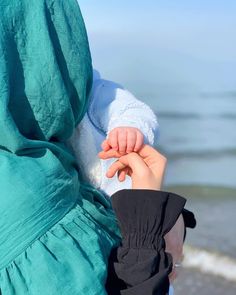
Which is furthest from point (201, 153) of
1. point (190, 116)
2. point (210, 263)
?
point (210, 263)

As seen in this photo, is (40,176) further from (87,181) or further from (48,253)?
(87,181)

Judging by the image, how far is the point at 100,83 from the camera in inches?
60.9

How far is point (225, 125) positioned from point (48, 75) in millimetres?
7574

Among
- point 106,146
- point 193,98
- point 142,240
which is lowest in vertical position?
point 193,98

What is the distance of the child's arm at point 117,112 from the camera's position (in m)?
1.47

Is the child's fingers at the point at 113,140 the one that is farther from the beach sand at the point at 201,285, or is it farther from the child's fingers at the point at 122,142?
the beach sand at the point at 201,285

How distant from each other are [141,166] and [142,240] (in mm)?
148

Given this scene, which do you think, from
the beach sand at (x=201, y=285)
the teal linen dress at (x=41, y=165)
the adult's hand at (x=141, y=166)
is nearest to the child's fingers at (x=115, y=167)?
the adult's hand at (x=141, y=166)

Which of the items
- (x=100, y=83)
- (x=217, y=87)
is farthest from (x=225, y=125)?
(x=100, y=83)

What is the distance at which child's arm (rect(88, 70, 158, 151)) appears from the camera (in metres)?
1.47

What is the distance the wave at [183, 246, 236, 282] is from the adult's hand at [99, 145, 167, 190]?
2587mm

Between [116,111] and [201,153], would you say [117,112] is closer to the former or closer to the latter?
[116,111]

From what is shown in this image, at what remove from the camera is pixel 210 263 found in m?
4.05

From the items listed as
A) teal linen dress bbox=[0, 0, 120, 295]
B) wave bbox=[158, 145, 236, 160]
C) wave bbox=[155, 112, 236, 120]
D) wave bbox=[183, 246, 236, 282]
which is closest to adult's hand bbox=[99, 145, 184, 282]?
teal linen dress bbox=[0, 0, 120, 295]
